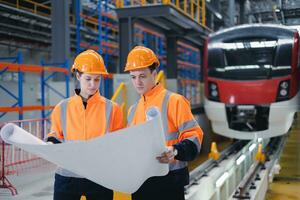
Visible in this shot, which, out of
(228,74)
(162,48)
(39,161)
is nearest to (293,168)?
(228,74)

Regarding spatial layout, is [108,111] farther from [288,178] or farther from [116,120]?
[288,178]

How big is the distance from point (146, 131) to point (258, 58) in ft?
18.9

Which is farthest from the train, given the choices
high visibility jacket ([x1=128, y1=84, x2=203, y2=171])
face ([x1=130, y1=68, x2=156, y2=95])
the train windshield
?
face ([x1=130, y1=68, x2=156, y2=95])

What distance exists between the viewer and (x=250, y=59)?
7.18 meters

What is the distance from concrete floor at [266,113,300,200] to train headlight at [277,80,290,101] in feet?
5.39

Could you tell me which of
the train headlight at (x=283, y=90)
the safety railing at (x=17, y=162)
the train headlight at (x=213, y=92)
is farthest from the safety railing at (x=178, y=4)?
the safety railing at (x=17, y=162)

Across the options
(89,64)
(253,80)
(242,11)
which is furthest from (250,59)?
(242,11)

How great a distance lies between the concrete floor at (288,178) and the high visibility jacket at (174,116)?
16.4ft

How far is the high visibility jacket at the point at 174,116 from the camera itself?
2.21m

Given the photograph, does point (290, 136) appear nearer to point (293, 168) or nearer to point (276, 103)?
point (293, 168)

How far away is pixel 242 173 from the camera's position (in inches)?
289

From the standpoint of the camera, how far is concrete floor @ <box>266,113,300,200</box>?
6.77 m

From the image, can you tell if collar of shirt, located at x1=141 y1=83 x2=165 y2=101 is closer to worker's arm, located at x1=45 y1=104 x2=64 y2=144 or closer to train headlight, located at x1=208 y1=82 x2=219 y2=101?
worker's arm, located at x1=45 y1=104 x2=64 y2=144

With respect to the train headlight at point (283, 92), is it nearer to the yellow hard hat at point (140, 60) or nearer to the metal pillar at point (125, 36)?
the metal pillar at point (125, 36)
